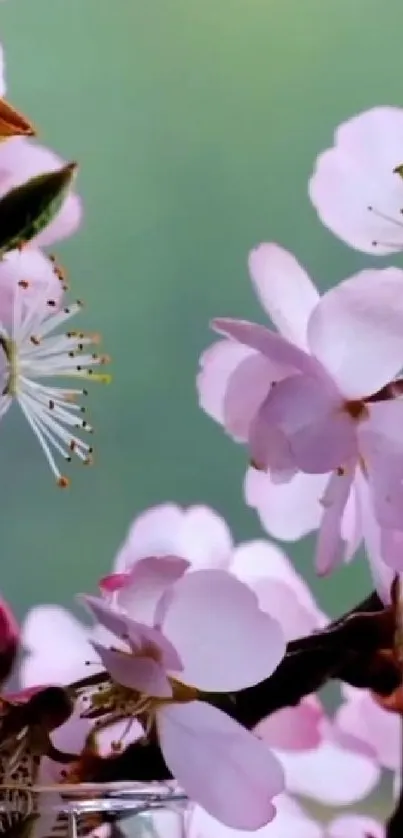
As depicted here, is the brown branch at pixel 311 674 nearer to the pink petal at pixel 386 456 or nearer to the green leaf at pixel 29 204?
the pink petal at pixel 386 456

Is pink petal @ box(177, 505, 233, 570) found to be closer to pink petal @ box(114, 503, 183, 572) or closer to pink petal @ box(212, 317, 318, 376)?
pink petal @ box(114, 503, 183, 572)

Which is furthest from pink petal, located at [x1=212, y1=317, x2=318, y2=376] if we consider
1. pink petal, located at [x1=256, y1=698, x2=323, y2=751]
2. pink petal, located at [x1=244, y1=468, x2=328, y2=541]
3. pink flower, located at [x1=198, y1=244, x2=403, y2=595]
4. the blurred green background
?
the blurred green background

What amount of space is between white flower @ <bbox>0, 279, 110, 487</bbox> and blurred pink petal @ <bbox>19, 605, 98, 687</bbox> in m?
0.10

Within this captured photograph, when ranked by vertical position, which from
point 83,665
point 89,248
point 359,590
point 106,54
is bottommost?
point 359,590

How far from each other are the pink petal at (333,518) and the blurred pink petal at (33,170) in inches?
7.2

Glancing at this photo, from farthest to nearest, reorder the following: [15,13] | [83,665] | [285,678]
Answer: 1. [15,13]
2. [83,665]
3. [285,678]

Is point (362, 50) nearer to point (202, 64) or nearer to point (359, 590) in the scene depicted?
point (202, 64)

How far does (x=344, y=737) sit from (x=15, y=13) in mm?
466

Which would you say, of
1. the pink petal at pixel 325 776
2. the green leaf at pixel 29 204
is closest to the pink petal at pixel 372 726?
the pink petal at pixel 325 776

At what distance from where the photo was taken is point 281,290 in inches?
21.7

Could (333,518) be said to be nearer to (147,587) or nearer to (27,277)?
(147,587)

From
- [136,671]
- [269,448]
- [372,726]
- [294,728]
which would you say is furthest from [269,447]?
[372,726]

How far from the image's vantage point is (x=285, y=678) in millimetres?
556

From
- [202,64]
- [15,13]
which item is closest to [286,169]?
[202,64]
